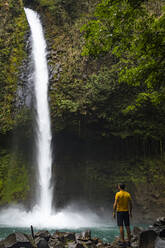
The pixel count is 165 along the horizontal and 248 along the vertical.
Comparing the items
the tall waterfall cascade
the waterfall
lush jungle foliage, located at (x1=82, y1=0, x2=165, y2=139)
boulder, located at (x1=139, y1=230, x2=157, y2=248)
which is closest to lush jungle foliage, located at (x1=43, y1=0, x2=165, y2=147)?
the waterfall

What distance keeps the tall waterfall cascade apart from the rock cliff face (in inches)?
18.9

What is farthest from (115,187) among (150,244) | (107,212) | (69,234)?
(150,244)

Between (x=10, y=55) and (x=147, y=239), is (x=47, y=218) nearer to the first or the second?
(x=147, y=239)

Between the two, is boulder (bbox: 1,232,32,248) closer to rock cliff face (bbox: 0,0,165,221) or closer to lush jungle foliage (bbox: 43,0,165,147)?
rock cliff face (bbox: 0,0,165,221)

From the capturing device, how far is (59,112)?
13109mm

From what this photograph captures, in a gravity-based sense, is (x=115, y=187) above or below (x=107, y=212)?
above

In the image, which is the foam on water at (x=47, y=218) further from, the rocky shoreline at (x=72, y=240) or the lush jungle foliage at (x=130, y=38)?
the lush jungle foliage at (x=130, y=38)

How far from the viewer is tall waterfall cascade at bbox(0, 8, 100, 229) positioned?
10.8 m

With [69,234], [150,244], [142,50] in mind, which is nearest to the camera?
[150,244]

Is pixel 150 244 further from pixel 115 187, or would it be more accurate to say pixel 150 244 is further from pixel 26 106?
pixel 26 106

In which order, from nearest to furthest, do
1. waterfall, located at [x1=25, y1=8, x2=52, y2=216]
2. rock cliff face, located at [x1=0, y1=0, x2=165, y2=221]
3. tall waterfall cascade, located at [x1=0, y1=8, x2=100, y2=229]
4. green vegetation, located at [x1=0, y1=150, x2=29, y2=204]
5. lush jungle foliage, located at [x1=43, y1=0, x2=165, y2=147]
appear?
tall waterfall cascade, located at [x1=0, y1=8, x2=100, y2=229] → waterfall, located at [x1=25, y1=8, x2=52, y2=216] → green vegetation, located at [x1=0, y1=150, x2=29, y2=204] → rock cliff face, located at [x1=0, y1=0, x2=165, y2=221] → lush jungle foliage, located at [x1=43, y1=0, x2=165, y2=147]

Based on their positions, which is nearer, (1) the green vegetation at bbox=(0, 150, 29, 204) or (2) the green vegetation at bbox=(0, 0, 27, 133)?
(1) the green vegetation at bbox=(0, 150, 29, 204)

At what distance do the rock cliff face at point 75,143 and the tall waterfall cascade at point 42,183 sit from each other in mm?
480

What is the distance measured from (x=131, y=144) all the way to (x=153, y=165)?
1718 millimetres
